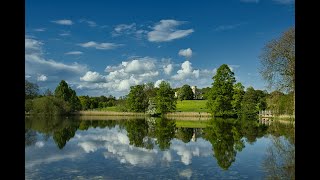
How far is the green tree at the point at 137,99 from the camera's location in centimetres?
7025

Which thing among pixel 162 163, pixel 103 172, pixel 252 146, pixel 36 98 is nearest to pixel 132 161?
pixel 162 163

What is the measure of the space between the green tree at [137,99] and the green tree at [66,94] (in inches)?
407

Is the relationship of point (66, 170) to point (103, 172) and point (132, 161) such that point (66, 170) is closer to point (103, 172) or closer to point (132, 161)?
point (103, 172)

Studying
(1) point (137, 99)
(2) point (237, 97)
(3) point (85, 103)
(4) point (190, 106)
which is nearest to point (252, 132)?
(2) point (237, 97)

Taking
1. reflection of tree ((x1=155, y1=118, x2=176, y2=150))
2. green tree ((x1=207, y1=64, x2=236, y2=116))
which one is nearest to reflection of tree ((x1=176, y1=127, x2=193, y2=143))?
reflection of tree ((x1=155, y1=118, x2=176, y2=150))

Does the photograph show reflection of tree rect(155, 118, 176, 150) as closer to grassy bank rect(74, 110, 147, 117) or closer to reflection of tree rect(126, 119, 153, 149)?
reflection of tree rect(126, 119, 153, 149)

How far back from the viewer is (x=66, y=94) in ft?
231

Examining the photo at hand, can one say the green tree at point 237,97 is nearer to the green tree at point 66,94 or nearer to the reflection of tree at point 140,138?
the reflection of tree at point 140,138

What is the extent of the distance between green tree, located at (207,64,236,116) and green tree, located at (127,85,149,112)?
2008cm

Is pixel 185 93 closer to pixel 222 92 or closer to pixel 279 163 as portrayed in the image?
pixel 222 92

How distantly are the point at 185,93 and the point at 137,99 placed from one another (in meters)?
25.9

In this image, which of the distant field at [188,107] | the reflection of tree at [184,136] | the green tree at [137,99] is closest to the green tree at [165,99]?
the green tree at [137,99]

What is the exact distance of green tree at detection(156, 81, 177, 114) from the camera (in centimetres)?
6550
